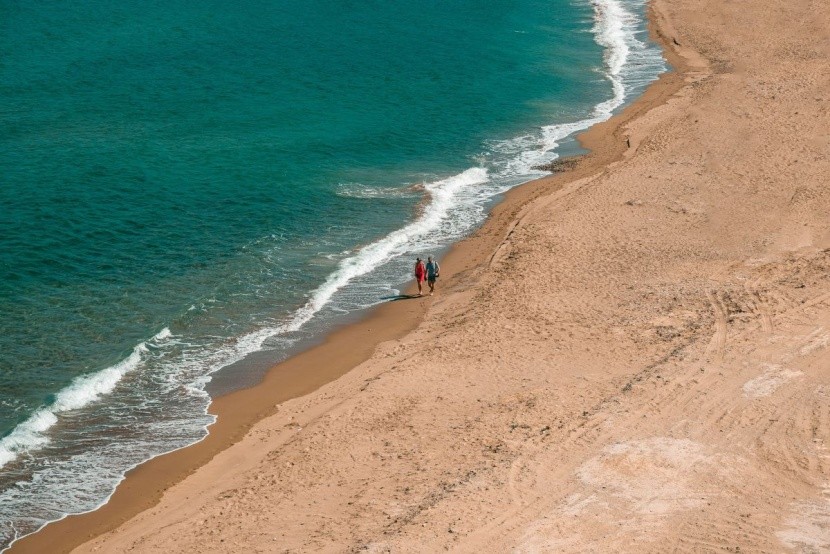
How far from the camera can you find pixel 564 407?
20.1 metres

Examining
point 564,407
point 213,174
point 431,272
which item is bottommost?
point 564,407

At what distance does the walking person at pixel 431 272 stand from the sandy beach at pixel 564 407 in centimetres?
39

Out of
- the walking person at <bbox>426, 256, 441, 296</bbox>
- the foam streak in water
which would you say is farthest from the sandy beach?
the foam streak in water

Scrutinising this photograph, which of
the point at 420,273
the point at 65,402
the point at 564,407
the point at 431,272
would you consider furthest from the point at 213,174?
the point at 564,407

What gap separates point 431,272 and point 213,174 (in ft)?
43.1

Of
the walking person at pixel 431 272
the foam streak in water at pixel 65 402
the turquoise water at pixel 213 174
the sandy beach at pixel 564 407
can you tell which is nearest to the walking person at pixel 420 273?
the walking person at pixel 431 272

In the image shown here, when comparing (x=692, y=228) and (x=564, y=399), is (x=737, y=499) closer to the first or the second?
(x=564, y=399)

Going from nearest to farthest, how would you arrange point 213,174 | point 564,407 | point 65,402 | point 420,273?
point 564,407 < point 65,402 < point 420,273 < point 213,174

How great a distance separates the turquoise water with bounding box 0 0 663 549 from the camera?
23.4 m

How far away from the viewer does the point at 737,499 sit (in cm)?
1653

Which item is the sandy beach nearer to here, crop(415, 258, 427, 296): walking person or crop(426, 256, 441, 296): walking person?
crop(426, 256, 441, 296): walking person

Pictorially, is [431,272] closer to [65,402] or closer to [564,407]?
[564,407]

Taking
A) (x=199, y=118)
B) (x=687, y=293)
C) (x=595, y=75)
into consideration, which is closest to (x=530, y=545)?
(x=687, y=293)

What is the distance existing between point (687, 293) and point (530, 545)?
11.5m
